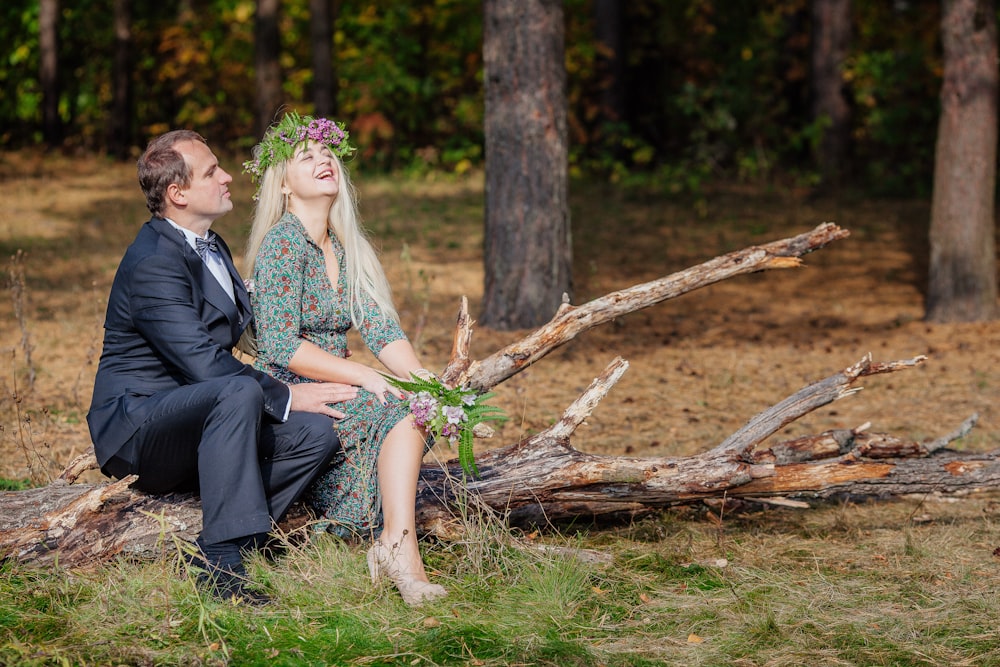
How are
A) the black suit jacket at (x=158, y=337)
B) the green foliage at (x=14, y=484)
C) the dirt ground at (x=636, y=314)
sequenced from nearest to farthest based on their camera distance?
1. the black suit jacket at (x=158, y=337)
2. the green foliage at (x=14, y=484)
3. the dirt ground at (x=636, y=314)

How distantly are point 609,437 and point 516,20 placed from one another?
3.86m

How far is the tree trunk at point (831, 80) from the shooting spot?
16141mm

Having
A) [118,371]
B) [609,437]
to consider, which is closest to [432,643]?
[118,371]

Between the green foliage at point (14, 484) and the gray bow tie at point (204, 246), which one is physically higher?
the gray bow tie at point (204, 246)

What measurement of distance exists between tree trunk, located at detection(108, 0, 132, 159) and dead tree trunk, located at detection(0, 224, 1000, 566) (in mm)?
15566

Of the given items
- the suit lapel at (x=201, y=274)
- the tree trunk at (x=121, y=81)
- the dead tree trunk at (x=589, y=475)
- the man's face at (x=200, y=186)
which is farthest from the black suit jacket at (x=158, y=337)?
the tree trunk at (x=121, y=81)

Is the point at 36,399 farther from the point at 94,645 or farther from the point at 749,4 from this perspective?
the point at 749,4

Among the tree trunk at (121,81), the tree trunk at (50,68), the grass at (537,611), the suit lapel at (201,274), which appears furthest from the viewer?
the tree trunk at (50,68)

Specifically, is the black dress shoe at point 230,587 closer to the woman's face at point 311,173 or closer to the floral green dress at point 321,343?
the floral green dress at point 321,343

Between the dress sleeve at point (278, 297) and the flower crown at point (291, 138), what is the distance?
344 millimetres

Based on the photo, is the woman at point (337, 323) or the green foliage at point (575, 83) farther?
the green foliage at point (575, 83)

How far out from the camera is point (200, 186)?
13.3ft

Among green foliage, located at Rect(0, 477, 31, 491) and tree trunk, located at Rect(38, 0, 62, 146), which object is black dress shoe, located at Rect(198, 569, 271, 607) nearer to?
green foliage, located at Rect(0, 477, 31, 491)

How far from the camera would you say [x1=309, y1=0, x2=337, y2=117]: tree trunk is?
58.6ft
